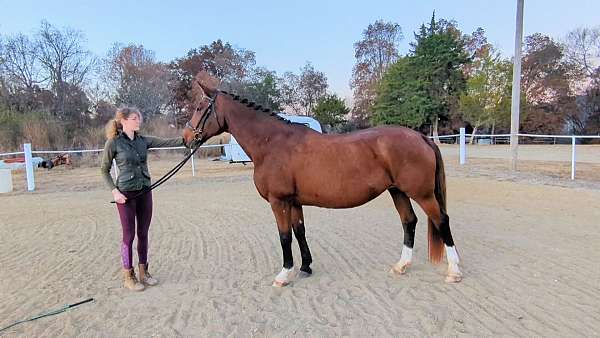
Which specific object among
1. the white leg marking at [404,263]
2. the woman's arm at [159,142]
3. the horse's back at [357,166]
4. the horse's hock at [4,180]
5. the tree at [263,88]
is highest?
the tree at [263,88]

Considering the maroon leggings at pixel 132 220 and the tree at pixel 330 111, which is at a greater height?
the tree at pixel 330 111

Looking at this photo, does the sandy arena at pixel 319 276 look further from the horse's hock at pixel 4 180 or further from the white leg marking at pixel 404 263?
the horse's hock at pixel 4 180

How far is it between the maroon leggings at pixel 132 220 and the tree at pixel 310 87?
121 feet

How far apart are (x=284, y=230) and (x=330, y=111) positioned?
32.8 metres

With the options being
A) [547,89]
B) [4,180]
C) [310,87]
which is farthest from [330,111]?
[4,180]

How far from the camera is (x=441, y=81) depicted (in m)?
30.5

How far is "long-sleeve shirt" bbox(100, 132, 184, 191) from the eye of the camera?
302cm

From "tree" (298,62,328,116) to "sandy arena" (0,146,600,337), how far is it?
3404cm

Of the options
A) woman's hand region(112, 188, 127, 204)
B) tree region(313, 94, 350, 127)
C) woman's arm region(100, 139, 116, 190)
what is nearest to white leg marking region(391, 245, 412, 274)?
woman's hand region(112, 188, 127, 204)

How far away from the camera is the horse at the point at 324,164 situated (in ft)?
10.0

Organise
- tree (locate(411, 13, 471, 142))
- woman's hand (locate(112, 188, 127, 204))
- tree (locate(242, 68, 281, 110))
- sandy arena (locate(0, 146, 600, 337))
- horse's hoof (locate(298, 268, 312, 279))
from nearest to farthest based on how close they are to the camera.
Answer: sandy arena (locate(0, 146, 600, 337)) < woman's hand (locate(112, 188, 127, 204)) < horse's hoof (locate(298, 268, 312, 279)) < tree (locate(411, 13, 471, 142)) < tree (locate(242, 68, 281, 110))

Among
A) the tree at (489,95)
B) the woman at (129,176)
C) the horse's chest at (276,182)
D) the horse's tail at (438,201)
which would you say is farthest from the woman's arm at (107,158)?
the tree at (489,95)

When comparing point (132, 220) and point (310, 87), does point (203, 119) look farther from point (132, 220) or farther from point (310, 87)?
point (310, 87)

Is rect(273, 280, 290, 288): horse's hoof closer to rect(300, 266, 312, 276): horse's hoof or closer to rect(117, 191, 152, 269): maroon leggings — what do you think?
rect(300, 266, 312, 276): horse's hoof
